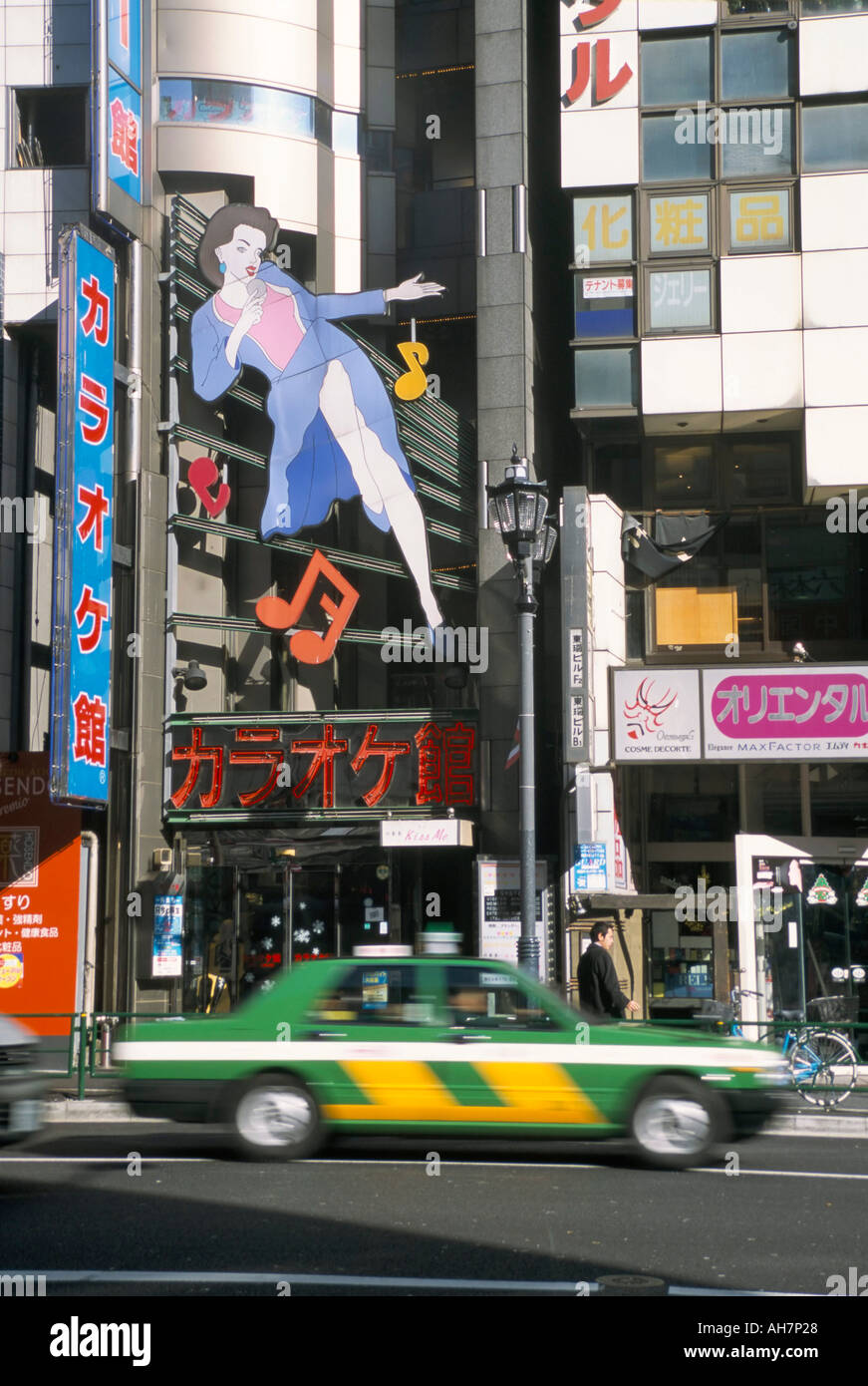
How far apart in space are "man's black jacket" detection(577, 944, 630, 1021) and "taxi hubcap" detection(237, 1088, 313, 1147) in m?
4.53

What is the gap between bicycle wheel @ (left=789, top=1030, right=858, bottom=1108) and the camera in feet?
54.3

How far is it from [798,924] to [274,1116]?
1175 cm

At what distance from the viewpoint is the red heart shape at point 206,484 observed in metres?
23.8

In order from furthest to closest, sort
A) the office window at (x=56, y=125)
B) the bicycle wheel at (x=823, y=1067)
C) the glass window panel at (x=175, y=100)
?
the office window at (x=56, y=125) < the glass window panel at (x=175, y=100) < the bicycle wheel at (x=823, y=1067)

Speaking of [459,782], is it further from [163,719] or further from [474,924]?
[163,719]

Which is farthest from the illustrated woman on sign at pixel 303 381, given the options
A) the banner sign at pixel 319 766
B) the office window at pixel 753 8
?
the office window at pixel 753 8

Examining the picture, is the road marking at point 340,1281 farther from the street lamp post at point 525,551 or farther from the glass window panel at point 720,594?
the glass window panel at point 720,594

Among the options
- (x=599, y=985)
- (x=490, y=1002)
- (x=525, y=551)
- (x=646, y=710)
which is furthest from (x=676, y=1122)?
(x=646, y=710)

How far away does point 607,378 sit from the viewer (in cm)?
2278

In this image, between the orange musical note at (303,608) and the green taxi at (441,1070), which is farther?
the orange musical note at (303,608)

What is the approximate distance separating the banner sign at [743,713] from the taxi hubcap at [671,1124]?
973 centimetres

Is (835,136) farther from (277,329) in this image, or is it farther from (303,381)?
(277,329)

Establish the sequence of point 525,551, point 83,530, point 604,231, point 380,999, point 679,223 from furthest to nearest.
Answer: point 604,231 → point 679,223 → point 83,530 → point 525,551 → point 380,999
